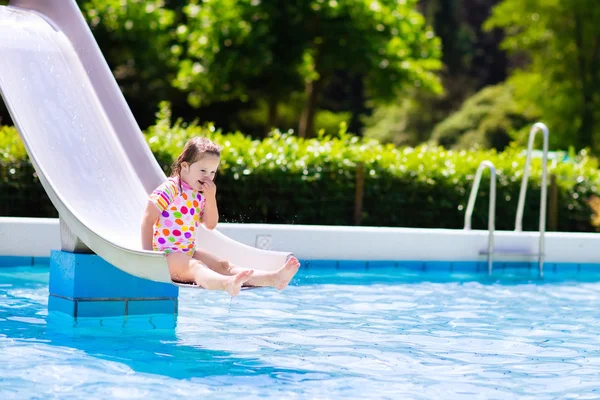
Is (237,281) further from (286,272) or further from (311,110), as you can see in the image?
(311,110)

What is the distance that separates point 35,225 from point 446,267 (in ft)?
13.3

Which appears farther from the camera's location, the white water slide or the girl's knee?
the white water slide

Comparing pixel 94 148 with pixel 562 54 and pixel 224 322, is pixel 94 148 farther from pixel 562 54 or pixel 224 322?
pixel 562 54

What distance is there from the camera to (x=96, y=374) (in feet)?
16.3

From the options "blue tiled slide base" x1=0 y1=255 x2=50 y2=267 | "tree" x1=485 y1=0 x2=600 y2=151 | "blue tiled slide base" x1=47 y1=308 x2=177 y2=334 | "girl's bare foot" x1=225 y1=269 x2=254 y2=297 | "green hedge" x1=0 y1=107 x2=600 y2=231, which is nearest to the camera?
"girl's bare foot" x1=225 y1=269 x2=254 y2=297

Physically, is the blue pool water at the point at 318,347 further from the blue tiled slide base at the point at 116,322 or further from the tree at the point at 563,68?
the tree at the point at 563,68

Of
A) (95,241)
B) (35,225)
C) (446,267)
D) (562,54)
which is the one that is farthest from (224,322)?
Answer: (562,54)

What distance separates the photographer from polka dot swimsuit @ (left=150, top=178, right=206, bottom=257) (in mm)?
5875

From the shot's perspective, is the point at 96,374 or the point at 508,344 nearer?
the point at 96,374

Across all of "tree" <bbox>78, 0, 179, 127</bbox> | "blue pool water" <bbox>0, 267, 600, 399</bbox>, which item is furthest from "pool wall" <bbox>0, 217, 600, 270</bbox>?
"tree" <bbox>78, 0, 179, 127</bbox>

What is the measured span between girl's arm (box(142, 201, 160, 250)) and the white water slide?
0.11m

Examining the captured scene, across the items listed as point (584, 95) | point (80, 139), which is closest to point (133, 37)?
point (584, 95)

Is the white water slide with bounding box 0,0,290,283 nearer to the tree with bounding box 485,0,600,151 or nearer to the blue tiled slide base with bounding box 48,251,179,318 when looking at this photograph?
the blue tiled slide base with bounding box 48,251,179,318

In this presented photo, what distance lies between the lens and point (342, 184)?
39.2 feet
